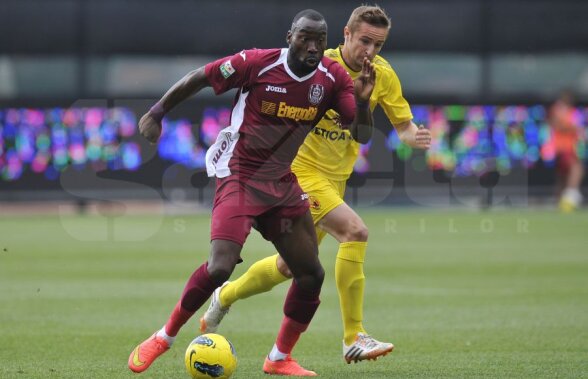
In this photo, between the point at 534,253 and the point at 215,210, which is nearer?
the point at 215,210

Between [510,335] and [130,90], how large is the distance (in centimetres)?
1708

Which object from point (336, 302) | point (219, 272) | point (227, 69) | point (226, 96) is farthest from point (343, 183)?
point (226, 96)

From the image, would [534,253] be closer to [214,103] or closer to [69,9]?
[214,103]

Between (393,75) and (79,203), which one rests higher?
(393,75)

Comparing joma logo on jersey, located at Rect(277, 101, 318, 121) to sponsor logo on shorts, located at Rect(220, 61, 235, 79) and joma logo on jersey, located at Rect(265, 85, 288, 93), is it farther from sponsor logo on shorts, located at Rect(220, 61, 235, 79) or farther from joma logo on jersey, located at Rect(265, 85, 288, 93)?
sponsor logo on shorts, located at Rect(220, 61, 235, 79)

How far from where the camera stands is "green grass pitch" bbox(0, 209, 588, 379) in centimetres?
790

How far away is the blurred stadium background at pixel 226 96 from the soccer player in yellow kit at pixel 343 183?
14.3m

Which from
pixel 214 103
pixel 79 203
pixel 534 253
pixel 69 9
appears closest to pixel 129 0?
pixel 69 9

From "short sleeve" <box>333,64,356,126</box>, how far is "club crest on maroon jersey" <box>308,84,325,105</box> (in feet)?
0.46

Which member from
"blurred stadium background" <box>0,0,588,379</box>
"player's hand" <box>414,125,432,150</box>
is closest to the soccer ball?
"player's hand" <box>414,125,432,150</box>

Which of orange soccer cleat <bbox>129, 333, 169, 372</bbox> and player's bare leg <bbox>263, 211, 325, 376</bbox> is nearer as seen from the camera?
orange soccer cleat <bbox>129, 333, 169, 372</bbox>

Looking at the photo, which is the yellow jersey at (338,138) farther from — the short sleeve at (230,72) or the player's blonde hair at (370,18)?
the short sleeve at (230,72)

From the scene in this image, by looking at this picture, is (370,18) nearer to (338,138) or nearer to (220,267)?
(338,138)

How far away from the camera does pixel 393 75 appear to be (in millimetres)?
8539
